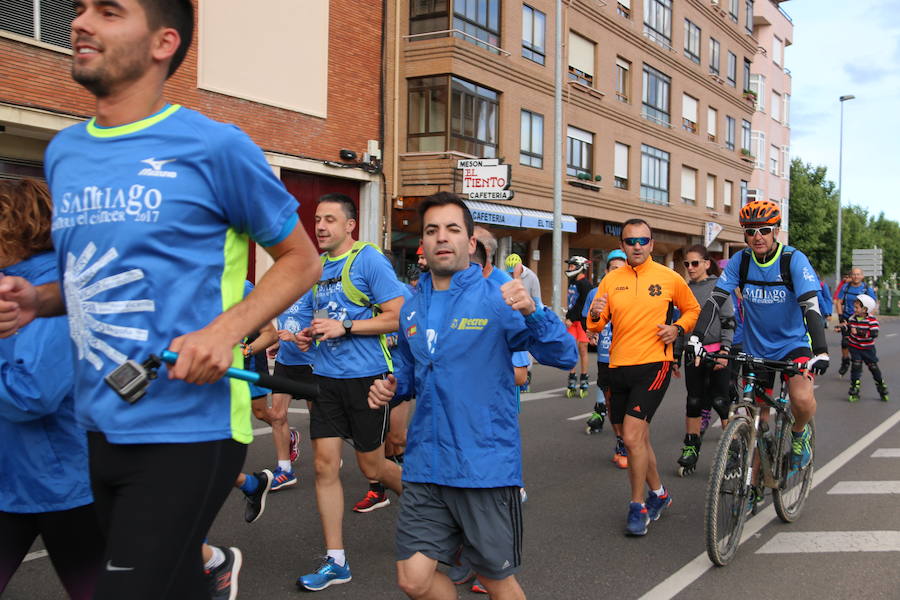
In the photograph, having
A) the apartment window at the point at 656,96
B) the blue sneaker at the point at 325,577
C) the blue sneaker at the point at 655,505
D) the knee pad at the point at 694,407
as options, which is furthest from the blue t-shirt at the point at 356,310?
the apartment window at the point at 656,96

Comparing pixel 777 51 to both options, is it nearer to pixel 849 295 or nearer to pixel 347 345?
pixel 849 295

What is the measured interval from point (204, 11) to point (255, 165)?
1472cm

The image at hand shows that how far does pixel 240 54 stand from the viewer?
622 inches

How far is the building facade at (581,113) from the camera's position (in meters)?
20.1

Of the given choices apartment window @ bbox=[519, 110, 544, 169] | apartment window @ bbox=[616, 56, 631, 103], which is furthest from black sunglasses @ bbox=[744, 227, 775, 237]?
apartment window @ bbox=[616, 56, 631, 103]

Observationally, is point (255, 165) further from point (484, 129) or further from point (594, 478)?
point (484, 129)

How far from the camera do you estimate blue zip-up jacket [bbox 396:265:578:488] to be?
2.99m

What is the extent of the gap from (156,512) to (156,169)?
767 mm

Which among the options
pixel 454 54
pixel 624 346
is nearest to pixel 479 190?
pixel 454 54

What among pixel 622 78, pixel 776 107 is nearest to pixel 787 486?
pixel 622 78

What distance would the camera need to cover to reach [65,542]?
→ 2588 millimetres

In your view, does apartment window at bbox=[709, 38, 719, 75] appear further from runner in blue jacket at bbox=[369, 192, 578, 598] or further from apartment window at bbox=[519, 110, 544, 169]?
runner in blue jacket at bbox=[369, 192, 578, 598]

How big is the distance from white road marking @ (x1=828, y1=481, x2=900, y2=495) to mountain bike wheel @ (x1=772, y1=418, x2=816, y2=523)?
2.94 ft

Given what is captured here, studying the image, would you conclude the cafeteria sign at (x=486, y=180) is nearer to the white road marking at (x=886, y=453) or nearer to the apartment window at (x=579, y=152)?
the apartment window at (x=579, y=152)
